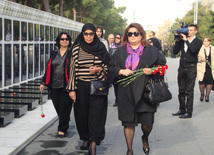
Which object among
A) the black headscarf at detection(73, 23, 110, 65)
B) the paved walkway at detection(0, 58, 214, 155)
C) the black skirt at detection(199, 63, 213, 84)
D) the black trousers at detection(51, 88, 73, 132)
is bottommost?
the paved walkway at detection(0, 58, 214, 155)

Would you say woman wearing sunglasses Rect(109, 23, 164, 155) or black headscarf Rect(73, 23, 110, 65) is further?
black headscarf Rect(73, 23, 110, 65)

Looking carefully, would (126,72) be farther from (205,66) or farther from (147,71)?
(205,66)

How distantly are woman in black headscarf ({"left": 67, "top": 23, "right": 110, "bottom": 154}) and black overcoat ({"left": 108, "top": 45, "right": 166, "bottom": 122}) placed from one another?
0.94ft

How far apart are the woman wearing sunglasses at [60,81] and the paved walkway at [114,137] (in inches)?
13.1

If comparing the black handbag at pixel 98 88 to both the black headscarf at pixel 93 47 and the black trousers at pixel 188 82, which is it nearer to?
the black headscarf at pixel 93 47

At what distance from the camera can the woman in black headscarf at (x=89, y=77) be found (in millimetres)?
5138

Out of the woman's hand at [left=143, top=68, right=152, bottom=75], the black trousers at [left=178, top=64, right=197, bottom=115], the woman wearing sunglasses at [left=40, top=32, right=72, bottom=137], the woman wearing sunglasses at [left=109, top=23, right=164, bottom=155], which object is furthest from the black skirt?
the woman's hand at [left=143, top=68, right=152, bottom=75]

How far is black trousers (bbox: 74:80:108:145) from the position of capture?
5141 mm

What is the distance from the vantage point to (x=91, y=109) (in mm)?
5168

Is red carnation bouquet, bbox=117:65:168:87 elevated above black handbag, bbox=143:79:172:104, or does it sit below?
above

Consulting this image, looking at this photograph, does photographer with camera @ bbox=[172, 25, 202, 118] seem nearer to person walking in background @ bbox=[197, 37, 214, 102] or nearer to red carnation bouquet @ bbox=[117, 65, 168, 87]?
person walking in background @ bbox=[197, 37, 214, 102]

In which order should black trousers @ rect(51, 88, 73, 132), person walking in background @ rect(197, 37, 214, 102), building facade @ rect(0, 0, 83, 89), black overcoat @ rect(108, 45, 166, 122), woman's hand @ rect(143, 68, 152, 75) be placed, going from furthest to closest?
building facade @ rect(0, 0, 83, 89) < person walking in background @ rect(197, 37, 214, 102) < black trousers @ rect(51, 88, 73, 132) < black overcoat @ rect(108, 45, 166, 122) < woman's hand @ rect(143, 68, 152, 75)

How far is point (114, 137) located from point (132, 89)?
5.24 ft

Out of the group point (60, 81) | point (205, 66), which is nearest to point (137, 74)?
point (60, 81)
